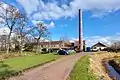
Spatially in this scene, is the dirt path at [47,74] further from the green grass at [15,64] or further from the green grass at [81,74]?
the green grass at [15,64]

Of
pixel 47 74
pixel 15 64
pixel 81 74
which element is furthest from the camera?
pixel 15 64

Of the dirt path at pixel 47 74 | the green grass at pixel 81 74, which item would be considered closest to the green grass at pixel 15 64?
the dirt path at pixel 47 74

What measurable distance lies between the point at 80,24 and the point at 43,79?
92881 millimetres

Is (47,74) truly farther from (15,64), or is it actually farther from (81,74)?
(15,64)

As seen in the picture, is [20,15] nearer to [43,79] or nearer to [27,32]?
[27,32]

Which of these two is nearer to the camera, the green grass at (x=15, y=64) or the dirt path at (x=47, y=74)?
the dirt path at (x=47, y=74)

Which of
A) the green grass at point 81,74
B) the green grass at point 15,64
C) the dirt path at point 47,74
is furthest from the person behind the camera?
the green grass at point 15,64

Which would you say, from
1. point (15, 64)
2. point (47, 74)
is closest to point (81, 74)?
point (47, 74)

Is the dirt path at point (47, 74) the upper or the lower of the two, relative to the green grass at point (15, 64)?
lower

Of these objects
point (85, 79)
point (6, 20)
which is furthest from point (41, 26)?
point (85, 79)

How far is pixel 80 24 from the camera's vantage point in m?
110

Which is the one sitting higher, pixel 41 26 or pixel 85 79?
pixel 41 26

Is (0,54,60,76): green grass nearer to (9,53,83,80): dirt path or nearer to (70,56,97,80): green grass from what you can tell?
(9,53,83,80): dirt path

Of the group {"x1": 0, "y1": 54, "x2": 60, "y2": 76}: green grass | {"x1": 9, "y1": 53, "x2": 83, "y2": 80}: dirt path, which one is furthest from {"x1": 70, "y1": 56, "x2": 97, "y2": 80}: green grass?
{"x1": 0, "y1": 54, "x2": 60, "y2": 76}: green grass
